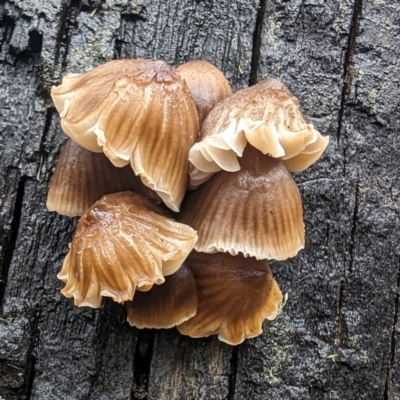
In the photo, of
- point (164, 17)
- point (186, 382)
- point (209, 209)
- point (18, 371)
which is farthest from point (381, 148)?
point (18, 371)

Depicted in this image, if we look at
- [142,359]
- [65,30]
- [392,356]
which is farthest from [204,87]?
[392,356]

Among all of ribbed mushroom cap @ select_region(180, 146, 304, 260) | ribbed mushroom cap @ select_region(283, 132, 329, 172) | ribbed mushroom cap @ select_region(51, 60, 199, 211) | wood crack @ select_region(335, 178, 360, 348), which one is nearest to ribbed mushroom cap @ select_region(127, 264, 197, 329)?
ribbed mushroom cap @ select_region(180, 146, 304, 260)

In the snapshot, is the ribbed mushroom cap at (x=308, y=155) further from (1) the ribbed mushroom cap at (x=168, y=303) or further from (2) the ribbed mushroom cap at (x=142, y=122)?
(1) the ribbed mushroom cap at (x=168, y=303)

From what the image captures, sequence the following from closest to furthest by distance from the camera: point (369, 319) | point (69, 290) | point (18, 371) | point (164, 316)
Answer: point (69, 290) < point (164, 316) < point (18, 371) < point (369, 319)

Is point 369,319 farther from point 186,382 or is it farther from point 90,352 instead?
point 90,352

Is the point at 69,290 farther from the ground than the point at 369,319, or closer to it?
farther from the ground

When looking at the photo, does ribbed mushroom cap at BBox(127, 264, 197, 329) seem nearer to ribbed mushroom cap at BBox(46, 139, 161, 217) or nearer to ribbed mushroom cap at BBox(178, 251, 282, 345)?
ribbed mushroom cap at BBox(178, 251, 282, 345)

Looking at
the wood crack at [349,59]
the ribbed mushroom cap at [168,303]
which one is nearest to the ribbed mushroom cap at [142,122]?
the ribbed mushroom cap at [168,303]
